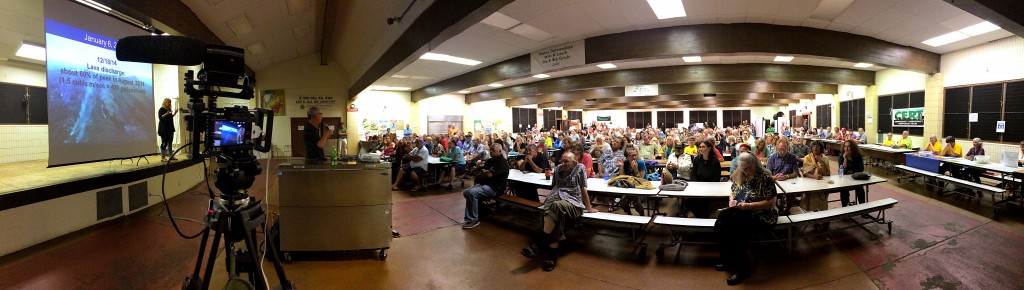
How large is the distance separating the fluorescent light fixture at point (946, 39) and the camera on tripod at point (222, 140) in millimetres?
10857

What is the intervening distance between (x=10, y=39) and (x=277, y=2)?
4.22 meters

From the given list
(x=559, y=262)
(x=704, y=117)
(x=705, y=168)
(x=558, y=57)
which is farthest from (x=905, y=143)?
(x=704, y=117)

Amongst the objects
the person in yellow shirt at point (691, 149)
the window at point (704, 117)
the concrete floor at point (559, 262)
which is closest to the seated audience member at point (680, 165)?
the concrete floor at point (559, 262)

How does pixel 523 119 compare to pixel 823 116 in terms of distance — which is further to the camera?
pixel 523 119

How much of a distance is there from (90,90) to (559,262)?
551cm

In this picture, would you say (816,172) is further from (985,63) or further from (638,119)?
(638,119)

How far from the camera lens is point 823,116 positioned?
61.3 ft

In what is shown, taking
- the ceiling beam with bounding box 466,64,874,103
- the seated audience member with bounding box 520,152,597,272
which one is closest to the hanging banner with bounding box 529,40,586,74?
the seated audience member with bounding box 520,152,597,272

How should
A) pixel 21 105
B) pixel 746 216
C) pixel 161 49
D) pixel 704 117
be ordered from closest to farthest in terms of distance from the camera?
pixel 161 49
pixel 746 216
pixel 21 105
pixel 704 117

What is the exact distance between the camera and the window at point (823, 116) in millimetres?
17844

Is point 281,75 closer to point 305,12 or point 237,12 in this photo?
point 305,12

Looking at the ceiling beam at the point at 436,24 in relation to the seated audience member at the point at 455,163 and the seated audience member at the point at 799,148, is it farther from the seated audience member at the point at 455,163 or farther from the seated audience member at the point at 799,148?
the seated audience member at the point at 799,148

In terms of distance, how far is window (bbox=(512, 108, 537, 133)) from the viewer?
82.9 feet

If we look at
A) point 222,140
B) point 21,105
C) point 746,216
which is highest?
point 21,105
